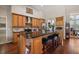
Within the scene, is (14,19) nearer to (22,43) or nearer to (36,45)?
(22,43)

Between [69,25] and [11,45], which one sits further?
[69,25]

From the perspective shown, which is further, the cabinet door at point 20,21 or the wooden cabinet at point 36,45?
the wooden cabinet at point 36,45

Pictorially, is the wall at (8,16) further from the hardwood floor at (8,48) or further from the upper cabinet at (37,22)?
the upper cabinet at (37,22)

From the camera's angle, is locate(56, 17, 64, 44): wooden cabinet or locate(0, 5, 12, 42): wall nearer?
locate(0, 5, 12, 42): wall

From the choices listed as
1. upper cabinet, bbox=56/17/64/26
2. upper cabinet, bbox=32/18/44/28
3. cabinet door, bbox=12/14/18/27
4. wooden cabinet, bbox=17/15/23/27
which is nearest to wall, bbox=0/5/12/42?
cabinet door, bbox=12/14/18/27

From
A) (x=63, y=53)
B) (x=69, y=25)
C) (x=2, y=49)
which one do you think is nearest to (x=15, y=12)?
(x=2, y=49)

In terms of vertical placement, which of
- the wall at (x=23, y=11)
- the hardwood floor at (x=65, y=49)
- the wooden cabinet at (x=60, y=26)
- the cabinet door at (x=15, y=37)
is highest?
the wall at (x=23, y=11)

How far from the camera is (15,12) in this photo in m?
2.13

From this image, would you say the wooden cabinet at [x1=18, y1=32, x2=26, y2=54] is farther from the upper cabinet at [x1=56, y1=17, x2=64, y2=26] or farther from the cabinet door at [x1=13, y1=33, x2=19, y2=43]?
the upper cabinet at [x1=56, y1=17, x2=64, y2=26]

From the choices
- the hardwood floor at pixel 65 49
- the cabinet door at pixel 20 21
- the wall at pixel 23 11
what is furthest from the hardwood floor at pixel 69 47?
the cabinet door at pixel 20 21
